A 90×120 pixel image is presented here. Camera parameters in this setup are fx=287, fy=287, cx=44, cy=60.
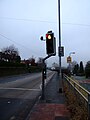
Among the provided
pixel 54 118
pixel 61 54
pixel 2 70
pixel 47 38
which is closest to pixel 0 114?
pixel 54 118

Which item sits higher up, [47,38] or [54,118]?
[47,38]

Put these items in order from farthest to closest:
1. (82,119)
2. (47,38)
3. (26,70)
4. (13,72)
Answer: (26,70), (13,72), (47,38), (82,119)

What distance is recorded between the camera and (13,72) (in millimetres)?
64812

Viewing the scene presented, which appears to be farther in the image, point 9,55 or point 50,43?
point 9,55

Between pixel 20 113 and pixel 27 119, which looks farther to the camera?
pixel 20 113

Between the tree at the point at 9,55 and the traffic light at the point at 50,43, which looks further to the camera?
the tree at the point at 9,55

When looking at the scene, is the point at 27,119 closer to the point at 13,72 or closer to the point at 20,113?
the point at 20,113

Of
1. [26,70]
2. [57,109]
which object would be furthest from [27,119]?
[26,70]

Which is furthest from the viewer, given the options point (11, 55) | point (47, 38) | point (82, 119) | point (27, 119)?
point (11, 55)

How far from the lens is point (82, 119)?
815cm

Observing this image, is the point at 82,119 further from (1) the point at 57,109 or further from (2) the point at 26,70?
(2) the point at 26,70

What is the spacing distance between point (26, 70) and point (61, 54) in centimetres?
6867

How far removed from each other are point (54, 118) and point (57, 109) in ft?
6.46

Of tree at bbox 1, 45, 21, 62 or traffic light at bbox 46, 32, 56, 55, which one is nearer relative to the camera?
traffic light at bbox 46, 32, 56, 55
